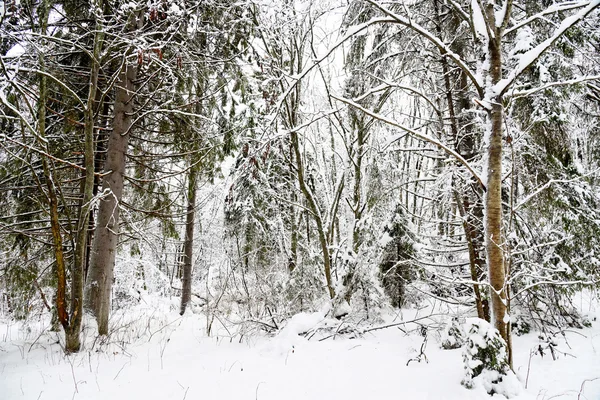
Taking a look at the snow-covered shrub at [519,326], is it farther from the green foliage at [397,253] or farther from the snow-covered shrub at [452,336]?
the green foliage at [397,253]

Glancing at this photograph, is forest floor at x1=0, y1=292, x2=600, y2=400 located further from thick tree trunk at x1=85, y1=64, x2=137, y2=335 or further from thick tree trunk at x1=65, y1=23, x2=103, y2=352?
thick tree trunk at x1=85, y1=64, x2=137, y2=335

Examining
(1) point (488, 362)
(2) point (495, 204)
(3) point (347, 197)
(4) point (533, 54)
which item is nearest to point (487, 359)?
(1) point (488, 362)

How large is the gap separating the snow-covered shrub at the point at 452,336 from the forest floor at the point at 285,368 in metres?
0.18

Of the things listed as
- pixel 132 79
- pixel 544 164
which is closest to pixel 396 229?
pixel 544 164

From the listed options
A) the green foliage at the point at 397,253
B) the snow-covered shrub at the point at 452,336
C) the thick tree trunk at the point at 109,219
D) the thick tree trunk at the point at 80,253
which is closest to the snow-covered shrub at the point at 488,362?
the snow-covered shrub at the point at 452,336

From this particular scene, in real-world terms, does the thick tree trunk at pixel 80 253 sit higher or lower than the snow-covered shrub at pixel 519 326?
higher

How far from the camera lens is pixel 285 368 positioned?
126 inches

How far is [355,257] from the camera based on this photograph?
4.72 meters

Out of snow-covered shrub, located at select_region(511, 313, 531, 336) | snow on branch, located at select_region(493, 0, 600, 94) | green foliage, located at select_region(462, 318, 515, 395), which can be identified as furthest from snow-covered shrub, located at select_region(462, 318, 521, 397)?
snow-covered shrub, located at select_region(511, 313, 531, 336)

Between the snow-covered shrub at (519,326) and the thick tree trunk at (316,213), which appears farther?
the thick tree trunk at (316,213)

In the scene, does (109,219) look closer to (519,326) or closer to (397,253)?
(397,253)

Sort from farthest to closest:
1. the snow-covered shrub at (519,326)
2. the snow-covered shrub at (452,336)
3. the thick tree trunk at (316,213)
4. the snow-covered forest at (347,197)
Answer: the thick tree trunk at (316,213) < the snow-covered shrub at (519,326) < the snow-covered shrub at (452,336) < the snow-covered forest at (347,197)

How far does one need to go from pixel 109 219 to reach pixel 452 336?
471 cm

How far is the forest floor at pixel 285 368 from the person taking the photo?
255cm
